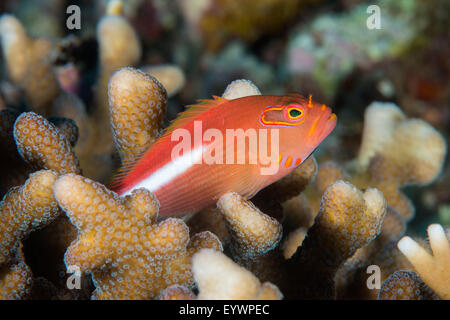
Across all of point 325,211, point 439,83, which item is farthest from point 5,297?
point 439,83

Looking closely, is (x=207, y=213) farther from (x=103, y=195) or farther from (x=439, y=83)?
(x=439, y=83)

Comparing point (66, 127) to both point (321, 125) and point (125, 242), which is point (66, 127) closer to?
point (125, 242)

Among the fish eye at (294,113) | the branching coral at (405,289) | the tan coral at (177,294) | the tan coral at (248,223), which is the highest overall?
the fish eye at (294,113)

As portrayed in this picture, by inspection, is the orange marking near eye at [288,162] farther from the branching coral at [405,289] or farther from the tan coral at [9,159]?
the tan coral at [9,159]

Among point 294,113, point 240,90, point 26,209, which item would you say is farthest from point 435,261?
point 26,209

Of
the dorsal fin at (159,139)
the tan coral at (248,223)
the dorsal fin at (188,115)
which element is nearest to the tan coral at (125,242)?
the tan coral at (248,223)

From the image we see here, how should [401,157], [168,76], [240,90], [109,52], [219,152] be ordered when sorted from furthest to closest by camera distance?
[168,76] < [109,52] < [401,157] < [240,90] < [219,152]
